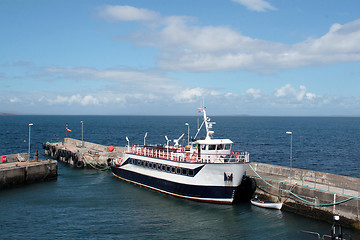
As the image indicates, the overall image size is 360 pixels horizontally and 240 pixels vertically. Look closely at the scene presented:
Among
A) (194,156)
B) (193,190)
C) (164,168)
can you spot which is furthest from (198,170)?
(164,168)

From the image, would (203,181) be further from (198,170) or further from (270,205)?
(270,205)

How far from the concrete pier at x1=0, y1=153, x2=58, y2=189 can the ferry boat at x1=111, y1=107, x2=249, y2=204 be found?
12057mm

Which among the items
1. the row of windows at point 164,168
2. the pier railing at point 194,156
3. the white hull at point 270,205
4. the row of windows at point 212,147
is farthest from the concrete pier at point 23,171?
the white hull at point 270,205

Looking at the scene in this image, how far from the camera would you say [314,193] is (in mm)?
24891

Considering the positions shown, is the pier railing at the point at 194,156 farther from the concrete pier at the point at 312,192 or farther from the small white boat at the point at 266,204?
the small white boat at the point at 266,204

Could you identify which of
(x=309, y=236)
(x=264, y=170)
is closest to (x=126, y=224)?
(x=309, y=236)

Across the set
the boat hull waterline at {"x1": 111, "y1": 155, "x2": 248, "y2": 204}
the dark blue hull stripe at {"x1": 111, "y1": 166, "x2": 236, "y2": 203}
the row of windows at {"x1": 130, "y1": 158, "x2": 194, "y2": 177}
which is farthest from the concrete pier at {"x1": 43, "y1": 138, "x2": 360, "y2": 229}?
the row of windows at {"x1": 130, "y1": 158, "x2": 194, "y2": 177}

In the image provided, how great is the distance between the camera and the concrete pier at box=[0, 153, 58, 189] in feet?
108

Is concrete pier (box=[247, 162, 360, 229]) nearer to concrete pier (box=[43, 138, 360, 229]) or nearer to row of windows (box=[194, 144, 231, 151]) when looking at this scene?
concrete pier (box=[43, 138, 360, 229])

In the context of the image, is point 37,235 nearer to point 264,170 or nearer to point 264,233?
point 264,233

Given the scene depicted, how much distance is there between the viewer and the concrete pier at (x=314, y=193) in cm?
2263

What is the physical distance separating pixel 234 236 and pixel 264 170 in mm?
12742

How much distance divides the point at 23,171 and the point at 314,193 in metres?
30.8

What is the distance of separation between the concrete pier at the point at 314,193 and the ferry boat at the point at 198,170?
11.5ft
